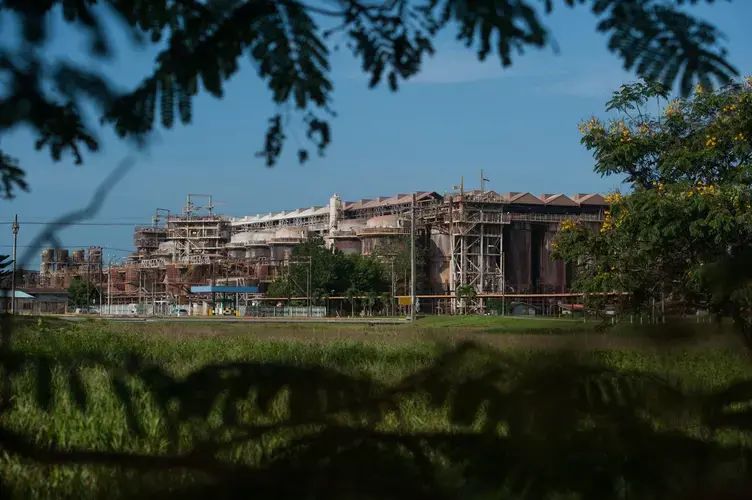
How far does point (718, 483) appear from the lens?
1.12m

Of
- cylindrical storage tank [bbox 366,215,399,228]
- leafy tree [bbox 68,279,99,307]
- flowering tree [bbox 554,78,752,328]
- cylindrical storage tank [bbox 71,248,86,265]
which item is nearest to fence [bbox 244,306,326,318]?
cylindrical storage tank [bbox 366,215,399,228]

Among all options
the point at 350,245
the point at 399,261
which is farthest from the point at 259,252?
the point at 399,261

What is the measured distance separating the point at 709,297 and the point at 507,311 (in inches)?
2219

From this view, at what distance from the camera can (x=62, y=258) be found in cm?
172

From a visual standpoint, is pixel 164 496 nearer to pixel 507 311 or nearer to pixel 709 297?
pixel 709 297

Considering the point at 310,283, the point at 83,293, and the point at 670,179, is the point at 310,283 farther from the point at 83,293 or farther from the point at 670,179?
the point at 83,293

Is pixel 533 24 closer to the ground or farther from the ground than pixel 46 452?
farther from the ground

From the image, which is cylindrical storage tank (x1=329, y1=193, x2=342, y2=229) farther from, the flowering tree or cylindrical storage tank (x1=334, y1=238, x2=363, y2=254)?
the flowering tree

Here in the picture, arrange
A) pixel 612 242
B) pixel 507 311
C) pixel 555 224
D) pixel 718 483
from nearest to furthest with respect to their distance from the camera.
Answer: pixel 718 483 < pixel 612 242 < pixel 507 311 < pixel 555 224

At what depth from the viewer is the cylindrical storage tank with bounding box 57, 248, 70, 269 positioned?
63.8 inches

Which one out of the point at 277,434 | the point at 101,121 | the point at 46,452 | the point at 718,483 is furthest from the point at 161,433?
the point at 718,483

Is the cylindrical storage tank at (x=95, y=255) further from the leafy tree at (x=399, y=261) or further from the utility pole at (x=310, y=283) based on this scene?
the leafy tree at (x=399, y=261)

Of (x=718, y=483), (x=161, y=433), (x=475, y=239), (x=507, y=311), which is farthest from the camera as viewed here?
(x=475, y=239)

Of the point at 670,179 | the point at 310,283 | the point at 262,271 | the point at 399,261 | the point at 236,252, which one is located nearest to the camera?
the point at 670,179
